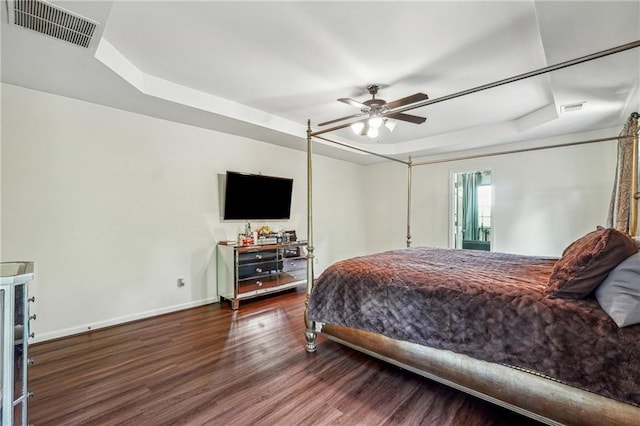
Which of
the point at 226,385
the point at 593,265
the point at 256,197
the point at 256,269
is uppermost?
the point at 256,197

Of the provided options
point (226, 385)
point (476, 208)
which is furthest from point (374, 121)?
point (476, 208)

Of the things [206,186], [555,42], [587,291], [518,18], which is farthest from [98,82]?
[587,291]

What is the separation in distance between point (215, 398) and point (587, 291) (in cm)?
239

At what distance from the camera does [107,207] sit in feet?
11.1

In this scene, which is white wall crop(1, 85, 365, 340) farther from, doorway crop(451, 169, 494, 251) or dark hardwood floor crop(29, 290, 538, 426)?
doorway crop(451, 169, 494, 251)

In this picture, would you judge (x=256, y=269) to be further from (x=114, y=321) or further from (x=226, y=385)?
→ (x=226, y=385)

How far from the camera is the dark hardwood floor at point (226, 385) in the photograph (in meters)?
1.87

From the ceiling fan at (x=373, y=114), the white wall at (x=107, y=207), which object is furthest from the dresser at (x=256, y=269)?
the ceiling fan at (x=373, y=114)

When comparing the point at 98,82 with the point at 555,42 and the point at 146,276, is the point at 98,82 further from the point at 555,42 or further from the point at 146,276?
the point at 555,42

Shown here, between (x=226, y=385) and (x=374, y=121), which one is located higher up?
(x=374, y=121)

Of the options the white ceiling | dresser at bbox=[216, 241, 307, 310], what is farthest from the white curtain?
dresser at bbox=[216, 241, 307, 310]

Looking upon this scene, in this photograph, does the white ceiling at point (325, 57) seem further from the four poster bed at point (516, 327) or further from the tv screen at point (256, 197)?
the tv screen at point (256, 197)

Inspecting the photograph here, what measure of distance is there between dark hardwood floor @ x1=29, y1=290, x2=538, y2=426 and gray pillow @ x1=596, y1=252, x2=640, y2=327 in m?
0.89

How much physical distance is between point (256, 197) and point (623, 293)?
4.14m
